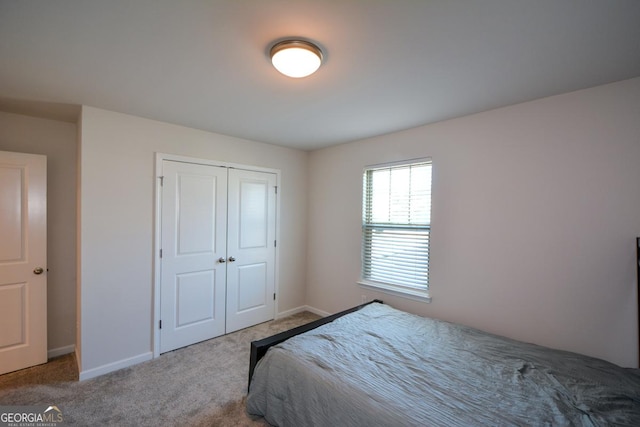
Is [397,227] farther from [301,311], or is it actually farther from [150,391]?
[150,391]

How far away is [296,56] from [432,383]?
2.07 metres

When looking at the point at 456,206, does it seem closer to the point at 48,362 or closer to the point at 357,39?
the point at 357,39

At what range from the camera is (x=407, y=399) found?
1441mm

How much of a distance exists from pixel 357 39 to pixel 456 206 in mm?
1880

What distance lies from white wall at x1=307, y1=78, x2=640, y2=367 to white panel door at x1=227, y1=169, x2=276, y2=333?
5.91ft

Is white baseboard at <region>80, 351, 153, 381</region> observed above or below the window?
below

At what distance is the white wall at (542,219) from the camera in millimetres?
1882

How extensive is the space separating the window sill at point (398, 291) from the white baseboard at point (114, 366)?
247 cm

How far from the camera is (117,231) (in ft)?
8.43

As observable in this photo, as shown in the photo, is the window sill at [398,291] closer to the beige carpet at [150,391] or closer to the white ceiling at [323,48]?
the beige carpet at [150,391]

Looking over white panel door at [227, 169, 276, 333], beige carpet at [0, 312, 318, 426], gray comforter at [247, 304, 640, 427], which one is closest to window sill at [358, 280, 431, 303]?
gray comforter at [247, 304, 640, 427]

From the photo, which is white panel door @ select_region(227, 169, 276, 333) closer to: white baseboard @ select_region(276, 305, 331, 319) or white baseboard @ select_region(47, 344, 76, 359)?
white baseboard @ select_region(276, 305, 331, 319)

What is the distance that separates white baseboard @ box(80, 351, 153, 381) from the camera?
2.38 meters

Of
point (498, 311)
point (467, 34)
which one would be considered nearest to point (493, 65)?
point (467, 34)
